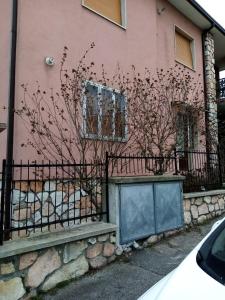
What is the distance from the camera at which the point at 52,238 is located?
4398mm

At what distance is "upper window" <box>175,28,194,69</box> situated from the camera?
38.4ft

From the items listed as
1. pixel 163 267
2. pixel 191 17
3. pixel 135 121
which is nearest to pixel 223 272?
pixel 163 267

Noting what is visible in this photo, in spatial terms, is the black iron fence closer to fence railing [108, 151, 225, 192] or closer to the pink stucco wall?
the pink stucco wall

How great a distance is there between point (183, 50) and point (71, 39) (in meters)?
5.81

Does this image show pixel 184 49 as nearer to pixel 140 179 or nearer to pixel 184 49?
pixel 184 49

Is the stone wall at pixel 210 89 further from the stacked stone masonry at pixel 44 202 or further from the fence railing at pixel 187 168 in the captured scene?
the stacked stone masonry at pixel 44 202

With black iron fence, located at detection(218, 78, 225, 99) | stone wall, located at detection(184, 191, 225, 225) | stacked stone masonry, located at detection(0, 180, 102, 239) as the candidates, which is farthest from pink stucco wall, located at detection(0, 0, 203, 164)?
black iron fence, located at detection(218, 78, 225, 99)

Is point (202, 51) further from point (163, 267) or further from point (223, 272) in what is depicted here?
point (223, 272)

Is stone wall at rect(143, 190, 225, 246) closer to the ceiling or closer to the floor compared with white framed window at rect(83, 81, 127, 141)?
closer to the floor

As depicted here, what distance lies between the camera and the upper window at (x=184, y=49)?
1171 cm

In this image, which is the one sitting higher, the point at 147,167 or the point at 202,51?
the point at 202,51

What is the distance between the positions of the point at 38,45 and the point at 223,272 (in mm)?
5840

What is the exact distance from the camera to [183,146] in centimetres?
925

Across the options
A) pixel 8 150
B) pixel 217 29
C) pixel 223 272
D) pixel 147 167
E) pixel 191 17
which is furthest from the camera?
pixel 217 29
